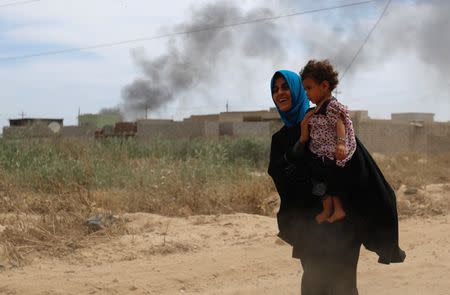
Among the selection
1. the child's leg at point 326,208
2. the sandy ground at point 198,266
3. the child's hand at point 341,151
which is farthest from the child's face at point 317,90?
the sandy ground at point 198,266

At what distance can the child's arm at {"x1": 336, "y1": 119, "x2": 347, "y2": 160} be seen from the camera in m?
2.49

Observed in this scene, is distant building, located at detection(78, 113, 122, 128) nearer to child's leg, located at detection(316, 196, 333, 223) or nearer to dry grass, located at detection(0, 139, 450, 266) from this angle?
dry grass, located at detection(0, 139, 450, 266)

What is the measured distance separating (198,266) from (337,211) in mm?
3037

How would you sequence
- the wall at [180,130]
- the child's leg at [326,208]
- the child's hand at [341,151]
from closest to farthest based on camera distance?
the child's hand at [341,151], the child's leg at [326,208], the wall at [180,130]

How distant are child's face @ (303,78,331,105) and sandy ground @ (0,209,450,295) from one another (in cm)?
250

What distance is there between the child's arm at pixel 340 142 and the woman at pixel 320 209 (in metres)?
0.11

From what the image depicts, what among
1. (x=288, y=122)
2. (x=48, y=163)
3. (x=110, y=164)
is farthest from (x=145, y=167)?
(x=288, y=122)

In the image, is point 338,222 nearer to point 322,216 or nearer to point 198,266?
point 322,216

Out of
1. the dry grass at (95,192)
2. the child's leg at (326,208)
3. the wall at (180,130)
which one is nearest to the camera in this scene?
the child's leg at (326,208)

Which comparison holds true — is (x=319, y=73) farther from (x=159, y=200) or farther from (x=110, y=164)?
(x=110, y=164)

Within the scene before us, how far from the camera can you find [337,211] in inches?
102

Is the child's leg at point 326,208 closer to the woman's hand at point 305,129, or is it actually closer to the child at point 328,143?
the child at point 328,143

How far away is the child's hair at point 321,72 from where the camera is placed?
262 centimetres

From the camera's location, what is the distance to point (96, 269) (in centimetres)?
516
